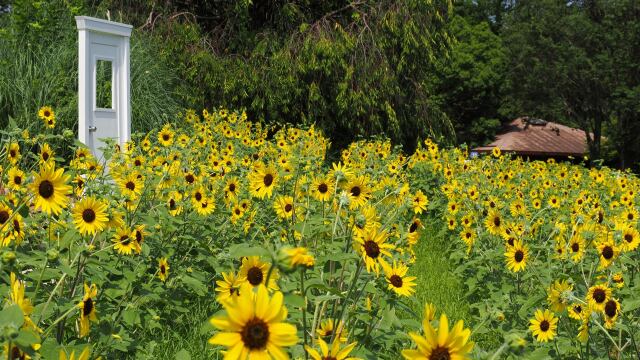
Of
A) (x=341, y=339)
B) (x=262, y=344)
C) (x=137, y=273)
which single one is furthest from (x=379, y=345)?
(x=262, y=344)

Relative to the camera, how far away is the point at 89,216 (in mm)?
2240

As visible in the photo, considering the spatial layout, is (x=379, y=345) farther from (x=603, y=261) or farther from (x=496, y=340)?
(x=496, y=340)

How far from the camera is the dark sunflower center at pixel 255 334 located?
1.10 meters

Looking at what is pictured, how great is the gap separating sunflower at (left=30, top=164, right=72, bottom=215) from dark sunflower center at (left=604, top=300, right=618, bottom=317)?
6.11 ft

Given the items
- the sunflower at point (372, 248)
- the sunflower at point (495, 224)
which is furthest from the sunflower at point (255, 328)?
the sunflower at point (495, 224)

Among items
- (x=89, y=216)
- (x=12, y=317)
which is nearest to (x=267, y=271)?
(x=12, y=317)

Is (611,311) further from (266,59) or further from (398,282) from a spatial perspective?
(266,59)

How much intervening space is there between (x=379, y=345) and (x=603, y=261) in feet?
3.80

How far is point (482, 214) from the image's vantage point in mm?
5078

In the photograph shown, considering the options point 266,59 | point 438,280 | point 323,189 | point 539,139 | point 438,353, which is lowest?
point 438,280

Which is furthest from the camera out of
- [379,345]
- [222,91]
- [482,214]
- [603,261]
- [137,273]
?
[222,91]

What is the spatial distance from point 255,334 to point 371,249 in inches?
30.4

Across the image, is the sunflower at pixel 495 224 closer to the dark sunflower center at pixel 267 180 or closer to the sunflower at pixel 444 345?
the dark sunflower center at pixel 267 180

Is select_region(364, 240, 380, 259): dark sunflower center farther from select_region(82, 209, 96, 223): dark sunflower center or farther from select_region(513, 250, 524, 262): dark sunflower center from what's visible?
select_region(513, 250, 524, 262): dark sunflower center
